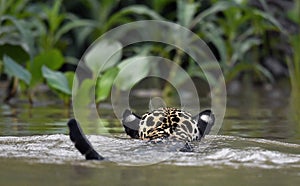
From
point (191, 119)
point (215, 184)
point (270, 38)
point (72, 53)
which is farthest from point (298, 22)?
point (215, 184)

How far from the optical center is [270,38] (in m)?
9.98

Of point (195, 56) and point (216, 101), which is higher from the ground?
point (195, 56)

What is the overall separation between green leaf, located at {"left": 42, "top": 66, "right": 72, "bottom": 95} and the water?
852 mm

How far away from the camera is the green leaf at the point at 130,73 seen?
263 inches

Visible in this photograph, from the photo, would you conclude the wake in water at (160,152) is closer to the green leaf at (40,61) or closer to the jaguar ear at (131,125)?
the jaguar ear at (131,125)

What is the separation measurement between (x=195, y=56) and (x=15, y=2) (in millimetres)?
2072

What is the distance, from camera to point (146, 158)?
3.46 metres

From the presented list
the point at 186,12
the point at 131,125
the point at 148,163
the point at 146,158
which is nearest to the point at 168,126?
the point at 131,125

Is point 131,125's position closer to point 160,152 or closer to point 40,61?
point 160,152

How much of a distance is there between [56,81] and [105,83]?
0.42m

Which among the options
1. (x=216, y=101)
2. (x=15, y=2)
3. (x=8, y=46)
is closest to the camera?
(x=8, y=46)

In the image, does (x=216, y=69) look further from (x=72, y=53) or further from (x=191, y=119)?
(x=191, y=119)

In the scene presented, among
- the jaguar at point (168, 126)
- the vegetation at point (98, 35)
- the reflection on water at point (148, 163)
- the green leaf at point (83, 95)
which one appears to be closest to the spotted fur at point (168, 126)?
the jaguar at point (168, 126)

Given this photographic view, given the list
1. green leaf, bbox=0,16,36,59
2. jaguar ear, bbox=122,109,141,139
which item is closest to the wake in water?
jaguar ear, bbox=122,109,141,139
